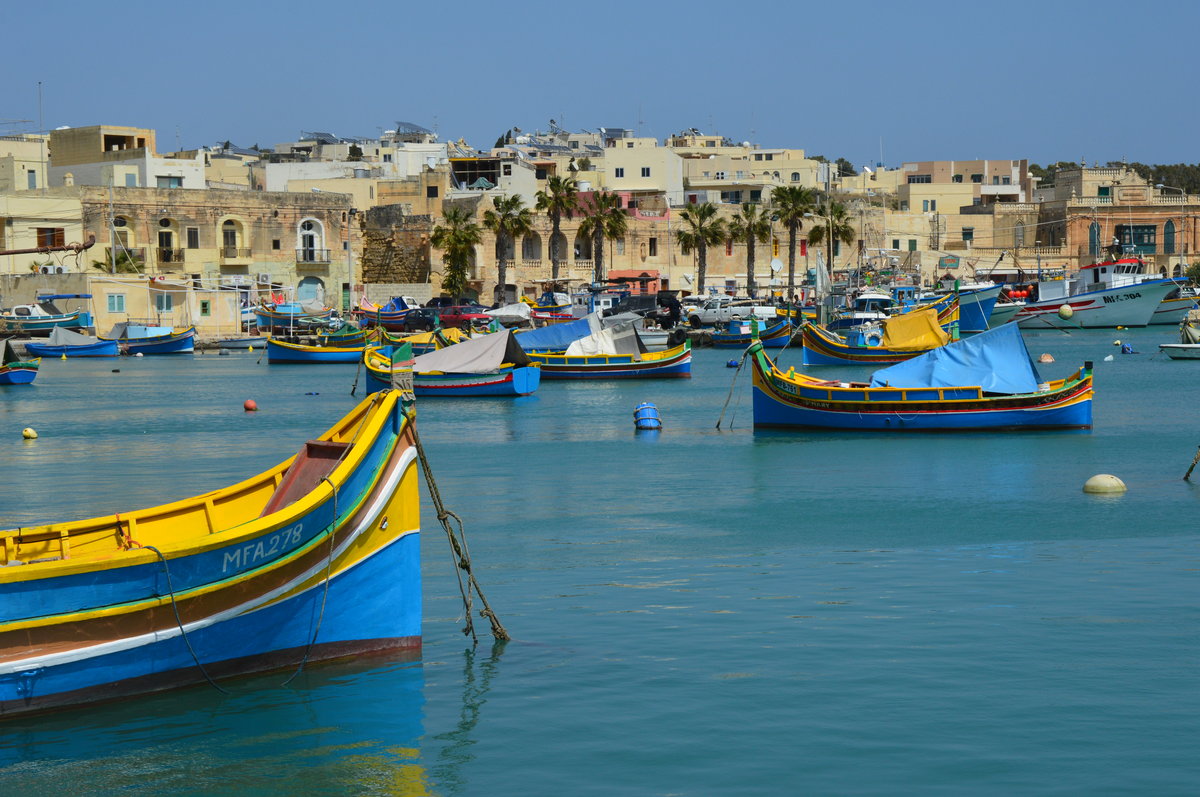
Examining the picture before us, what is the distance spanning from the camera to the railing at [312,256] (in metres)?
83.2

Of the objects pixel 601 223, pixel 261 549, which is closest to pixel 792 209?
pixel 601 223

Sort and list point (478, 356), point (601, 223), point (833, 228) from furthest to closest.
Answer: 1. point (833, 228)
2. point (601, 223)
3. point (478, 356)

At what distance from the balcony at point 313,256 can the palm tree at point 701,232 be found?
71.4 feet

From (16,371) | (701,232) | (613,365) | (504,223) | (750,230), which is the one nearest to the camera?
(613,365)

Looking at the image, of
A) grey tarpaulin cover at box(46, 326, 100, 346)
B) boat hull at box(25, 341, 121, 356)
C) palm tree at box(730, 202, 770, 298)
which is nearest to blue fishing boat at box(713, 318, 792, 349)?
palm tree at box(730, 202, 770, 298)

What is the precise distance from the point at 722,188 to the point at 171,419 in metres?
66.1

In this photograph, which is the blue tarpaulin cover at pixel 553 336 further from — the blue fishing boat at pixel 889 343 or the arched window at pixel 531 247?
the arched window at pixel 531 247

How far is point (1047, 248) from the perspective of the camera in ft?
336

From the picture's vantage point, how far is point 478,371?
149 feet

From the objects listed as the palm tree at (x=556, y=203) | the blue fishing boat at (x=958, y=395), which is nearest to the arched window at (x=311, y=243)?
the palm tree at (x=556, y=203)

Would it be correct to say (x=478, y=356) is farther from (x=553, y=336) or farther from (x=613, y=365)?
(x=553, y=336)

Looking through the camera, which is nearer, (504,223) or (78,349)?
(78,349)

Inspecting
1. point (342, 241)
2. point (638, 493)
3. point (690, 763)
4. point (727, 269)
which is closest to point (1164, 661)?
point (690, 763)

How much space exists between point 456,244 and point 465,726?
71963mm
